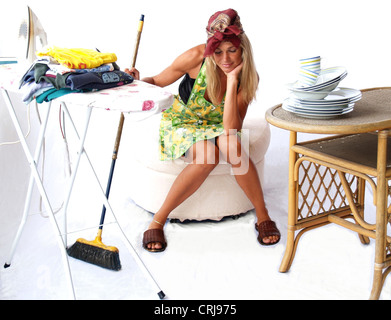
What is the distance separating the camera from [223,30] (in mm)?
2537

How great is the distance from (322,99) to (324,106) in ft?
0.14

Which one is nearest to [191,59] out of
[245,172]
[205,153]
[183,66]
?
[183,66]

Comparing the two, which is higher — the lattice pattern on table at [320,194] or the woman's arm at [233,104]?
the woman's arm at [233,104]

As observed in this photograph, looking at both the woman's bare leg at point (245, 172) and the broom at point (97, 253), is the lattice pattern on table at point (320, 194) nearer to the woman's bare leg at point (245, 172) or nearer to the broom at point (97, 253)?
the woman's bare leg at point (245, 172)

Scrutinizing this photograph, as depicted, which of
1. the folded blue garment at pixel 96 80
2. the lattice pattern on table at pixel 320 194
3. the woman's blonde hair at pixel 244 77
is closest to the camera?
the folded blue garment at pixel 96 80

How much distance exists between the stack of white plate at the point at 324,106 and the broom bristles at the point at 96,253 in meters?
1.03

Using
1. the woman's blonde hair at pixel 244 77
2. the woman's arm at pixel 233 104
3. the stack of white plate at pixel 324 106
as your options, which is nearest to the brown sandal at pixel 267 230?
the woman's arm at pixel 233 104

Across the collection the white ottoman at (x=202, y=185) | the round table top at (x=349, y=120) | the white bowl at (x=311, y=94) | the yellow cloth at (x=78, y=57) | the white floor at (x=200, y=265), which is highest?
the yellow cloth at (x=78, y=57)

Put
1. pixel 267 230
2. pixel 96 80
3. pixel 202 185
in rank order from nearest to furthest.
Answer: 1. pixel 96 80
2. pixel 267 230
3. pixel 202 185

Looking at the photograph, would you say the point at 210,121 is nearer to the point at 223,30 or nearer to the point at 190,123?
the point at 190,123

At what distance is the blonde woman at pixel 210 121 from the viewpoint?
2.67 meters

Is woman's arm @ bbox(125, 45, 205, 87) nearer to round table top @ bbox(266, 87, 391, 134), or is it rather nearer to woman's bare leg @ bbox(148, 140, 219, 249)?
woman's bare leg @ bbox(148, 140, 219, 249)

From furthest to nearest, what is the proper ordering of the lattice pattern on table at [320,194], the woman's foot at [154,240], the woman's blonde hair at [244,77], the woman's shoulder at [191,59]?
the woman's shoulder at [191,59]
the woman's foot at [154,240]
the woman's blonde hair at [244,77]
the lattice pattern on table at [320,194]
